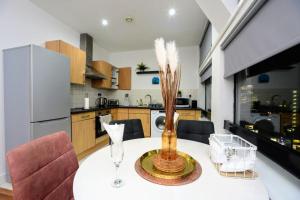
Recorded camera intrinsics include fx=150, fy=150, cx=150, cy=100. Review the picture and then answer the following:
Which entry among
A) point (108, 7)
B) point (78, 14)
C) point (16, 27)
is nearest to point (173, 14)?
point (108, 7)

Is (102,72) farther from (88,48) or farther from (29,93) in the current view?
(29,93)

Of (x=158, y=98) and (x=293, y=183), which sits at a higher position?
(x=158, y=98)

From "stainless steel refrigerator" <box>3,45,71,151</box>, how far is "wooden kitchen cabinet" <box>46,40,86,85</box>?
0.51 meters

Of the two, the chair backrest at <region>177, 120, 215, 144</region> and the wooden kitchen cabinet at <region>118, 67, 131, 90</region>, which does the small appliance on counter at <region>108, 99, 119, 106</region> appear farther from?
the chair backrest at <region>177, 120, 215, 144</region>

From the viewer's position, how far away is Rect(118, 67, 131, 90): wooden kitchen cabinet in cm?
467

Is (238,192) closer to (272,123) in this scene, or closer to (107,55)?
(272,123)

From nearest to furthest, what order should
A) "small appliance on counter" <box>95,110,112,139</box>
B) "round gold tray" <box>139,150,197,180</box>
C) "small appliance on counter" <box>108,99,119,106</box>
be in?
"round gold tray" <box>139,150,197,180</box> → "small appliance on counter" <box>95,110,112,139</box> → "small appliance on counter" <box>108,99,119,106</box>

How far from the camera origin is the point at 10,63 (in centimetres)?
197

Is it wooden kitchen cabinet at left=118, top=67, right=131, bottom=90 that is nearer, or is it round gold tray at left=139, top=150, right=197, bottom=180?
round gold tray at left=139, top=150, right=197, bottom=180

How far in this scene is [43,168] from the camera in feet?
2.79

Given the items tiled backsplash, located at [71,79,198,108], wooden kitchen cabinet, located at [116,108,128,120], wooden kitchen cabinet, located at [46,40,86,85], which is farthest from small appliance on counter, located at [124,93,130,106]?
wooden kitchen cabinet, located at [46,40,86,85]

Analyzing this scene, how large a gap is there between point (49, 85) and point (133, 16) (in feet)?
5.86

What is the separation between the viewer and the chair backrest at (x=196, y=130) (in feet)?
5.56

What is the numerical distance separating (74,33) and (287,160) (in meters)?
3.85
